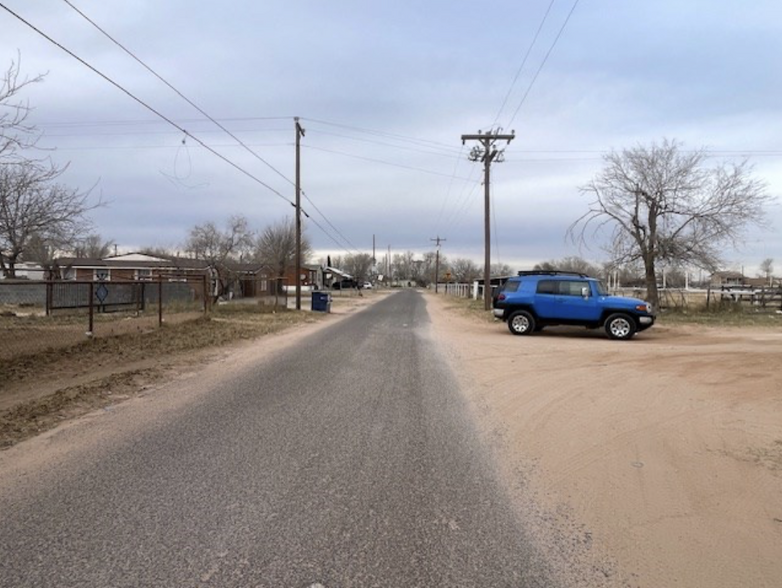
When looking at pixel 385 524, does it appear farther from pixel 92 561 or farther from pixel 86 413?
pixel 86 413

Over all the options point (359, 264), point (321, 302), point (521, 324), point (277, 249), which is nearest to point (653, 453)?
point (521, 324)

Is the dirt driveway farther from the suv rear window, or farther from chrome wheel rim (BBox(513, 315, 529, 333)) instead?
chrome wheel rim (BBox(513, 315, 529, 333))

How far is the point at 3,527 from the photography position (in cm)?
381

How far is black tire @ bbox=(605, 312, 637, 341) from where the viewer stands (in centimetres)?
1653

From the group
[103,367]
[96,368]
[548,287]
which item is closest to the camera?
[96,368]

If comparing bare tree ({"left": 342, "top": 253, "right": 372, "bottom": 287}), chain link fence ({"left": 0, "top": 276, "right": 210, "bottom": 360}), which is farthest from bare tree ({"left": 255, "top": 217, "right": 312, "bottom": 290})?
bare tree ({"left": 342, "top": 253, "right": 372, "bottom": 287})

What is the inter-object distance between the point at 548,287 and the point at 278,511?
1463 centimetres

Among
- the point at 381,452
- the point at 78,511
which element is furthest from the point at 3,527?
the point at 381,452

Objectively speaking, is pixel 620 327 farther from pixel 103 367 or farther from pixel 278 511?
pixel 278 511

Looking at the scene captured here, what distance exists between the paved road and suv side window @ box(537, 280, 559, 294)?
1123 cm

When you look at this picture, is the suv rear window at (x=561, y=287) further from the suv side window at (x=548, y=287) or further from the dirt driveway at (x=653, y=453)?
the dirt driveway at (x=653, y=453)

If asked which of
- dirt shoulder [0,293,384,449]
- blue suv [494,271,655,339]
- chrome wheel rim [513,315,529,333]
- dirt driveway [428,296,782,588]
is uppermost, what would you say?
blue suv [494,271,655,339]

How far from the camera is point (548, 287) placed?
1756 centimetres

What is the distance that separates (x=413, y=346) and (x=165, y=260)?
164 ft
